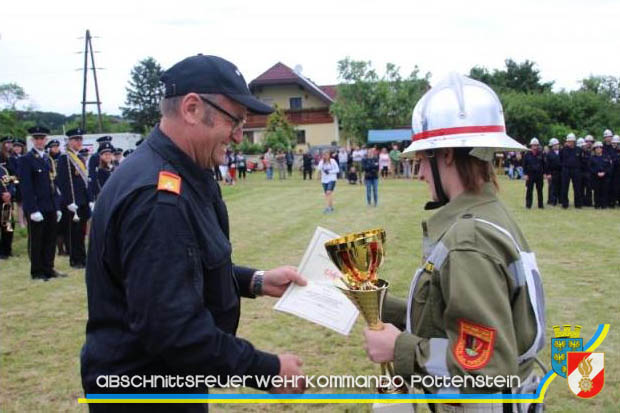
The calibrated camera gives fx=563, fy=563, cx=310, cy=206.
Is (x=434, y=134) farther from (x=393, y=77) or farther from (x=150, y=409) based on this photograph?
(x=393, y=77)

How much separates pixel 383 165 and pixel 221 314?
31.9 metres

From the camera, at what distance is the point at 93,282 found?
2.18m

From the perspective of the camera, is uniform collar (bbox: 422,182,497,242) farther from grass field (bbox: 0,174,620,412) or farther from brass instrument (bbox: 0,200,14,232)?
brass instrument (bbox: 0,200,14,232)

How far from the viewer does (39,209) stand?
9.88 meters

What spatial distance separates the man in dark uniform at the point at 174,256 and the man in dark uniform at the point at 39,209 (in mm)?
8455

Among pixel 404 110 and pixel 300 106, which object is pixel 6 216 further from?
pixel 300 106

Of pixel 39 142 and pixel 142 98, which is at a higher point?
pixel 142 98

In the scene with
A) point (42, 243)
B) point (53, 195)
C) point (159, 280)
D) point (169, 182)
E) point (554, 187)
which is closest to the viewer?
point (159, 280)

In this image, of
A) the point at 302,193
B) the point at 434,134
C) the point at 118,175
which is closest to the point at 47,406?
the point at 118,175

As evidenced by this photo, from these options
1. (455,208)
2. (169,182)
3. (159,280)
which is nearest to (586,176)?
(455,208)

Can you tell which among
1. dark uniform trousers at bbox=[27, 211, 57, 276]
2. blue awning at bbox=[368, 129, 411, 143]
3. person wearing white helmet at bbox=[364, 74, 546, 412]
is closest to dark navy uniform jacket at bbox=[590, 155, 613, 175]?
dark uniform trousers at bbox=[27, 211, 57, 276]

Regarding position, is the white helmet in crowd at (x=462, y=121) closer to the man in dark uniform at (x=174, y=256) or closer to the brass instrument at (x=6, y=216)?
the man in dark uniform at (x=174, y=256)

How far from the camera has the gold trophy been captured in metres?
2.54

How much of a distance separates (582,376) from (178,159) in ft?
14.0
